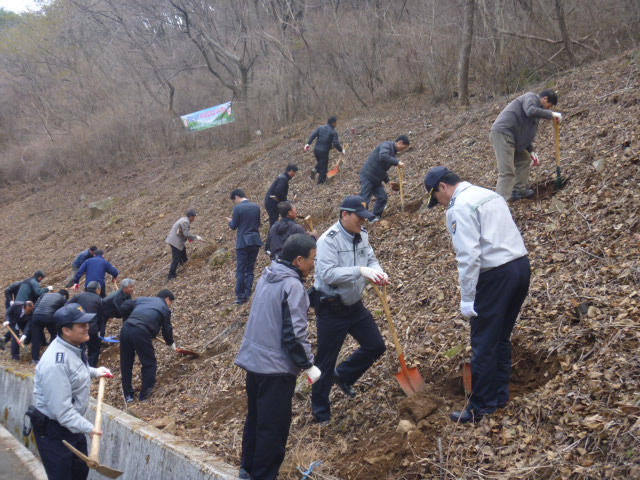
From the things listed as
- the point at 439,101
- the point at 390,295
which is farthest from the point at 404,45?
the point at 390,295

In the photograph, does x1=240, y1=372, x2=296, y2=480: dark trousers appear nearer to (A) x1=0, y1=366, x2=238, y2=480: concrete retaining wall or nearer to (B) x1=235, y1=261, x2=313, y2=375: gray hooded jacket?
(B) x1=235, y1=261, x2=313, y2=375: gray hooded jacket

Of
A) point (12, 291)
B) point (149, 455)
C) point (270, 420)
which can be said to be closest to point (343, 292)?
point (270, 420)

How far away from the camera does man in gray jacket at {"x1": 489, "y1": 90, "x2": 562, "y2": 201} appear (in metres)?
7.06

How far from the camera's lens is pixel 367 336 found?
191 inches

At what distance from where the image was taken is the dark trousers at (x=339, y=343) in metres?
4.77

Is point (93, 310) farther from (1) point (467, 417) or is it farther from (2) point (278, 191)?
(1) point (467, 417)

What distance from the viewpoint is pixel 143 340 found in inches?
293

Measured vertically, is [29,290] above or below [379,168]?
below

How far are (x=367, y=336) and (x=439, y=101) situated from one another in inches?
550

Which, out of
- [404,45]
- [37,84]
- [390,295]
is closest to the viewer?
[390,295]

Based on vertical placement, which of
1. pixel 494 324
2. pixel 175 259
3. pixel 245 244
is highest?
pixel 494 324

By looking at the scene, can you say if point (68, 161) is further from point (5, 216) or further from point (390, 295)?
point (390, 295)

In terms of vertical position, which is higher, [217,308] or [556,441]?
[556,441]

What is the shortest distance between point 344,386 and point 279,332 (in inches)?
61.7
